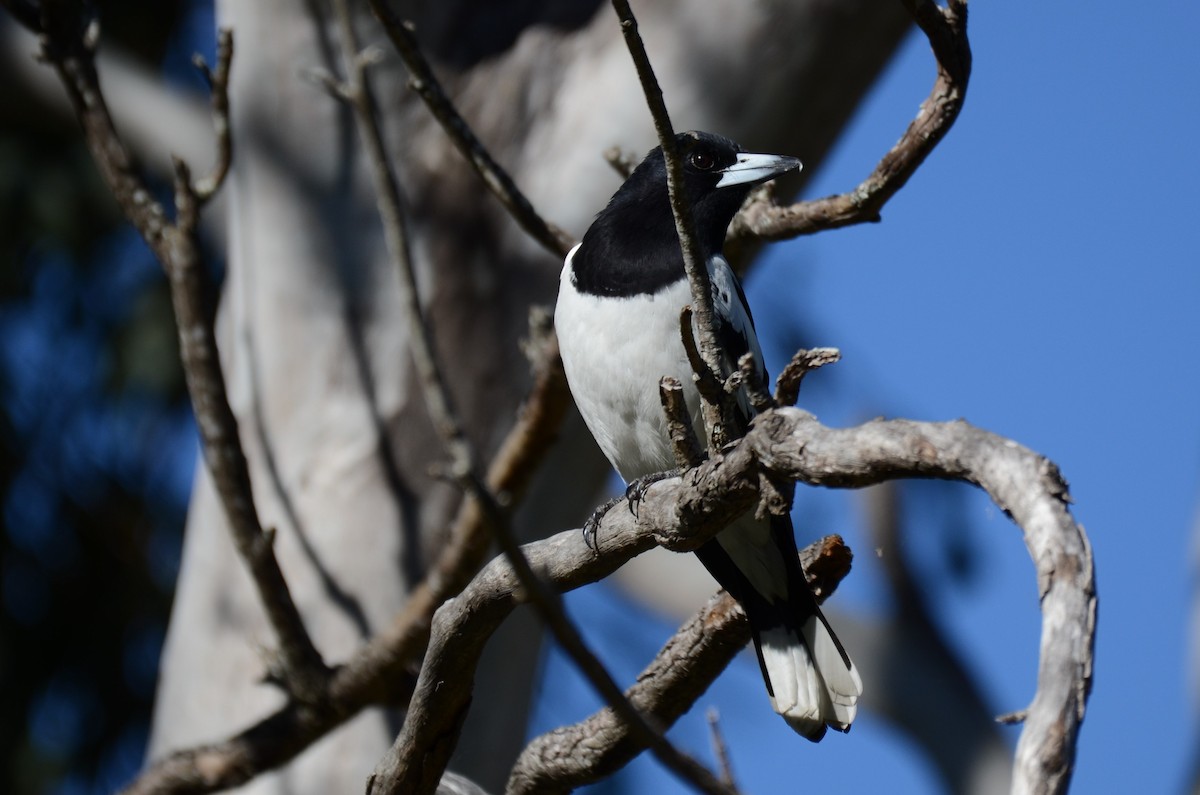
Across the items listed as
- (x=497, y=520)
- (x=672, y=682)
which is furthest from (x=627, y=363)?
(x=497, y=520)

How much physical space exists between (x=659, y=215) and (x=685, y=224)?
3.52 ft

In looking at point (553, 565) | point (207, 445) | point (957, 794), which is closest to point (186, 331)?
point (207, 445)

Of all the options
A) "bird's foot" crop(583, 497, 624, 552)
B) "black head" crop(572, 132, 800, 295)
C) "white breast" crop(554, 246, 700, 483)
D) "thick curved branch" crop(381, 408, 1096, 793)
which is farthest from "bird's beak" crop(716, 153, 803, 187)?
"thick curved branch" crop(381, 408, 1096, 793)

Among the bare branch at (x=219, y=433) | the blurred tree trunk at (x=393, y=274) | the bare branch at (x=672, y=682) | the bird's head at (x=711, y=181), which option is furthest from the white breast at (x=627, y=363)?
the blurred tree trunk at (x=393, y=274)

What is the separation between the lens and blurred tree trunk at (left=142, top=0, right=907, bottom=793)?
3.29m

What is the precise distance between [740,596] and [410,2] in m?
2.08

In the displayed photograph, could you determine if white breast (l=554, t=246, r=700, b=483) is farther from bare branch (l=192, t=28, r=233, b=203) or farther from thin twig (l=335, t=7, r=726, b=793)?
bare branch (l=192, t=28, r=233, b=203)

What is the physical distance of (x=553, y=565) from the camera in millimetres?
1865

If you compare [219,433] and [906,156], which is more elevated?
[906,156]

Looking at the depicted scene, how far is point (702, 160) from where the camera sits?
271cm

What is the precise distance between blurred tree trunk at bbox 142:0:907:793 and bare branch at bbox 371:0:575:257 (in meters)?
0.52

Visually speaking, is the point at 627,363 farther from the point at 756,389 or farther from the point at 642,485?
the point at 756,389

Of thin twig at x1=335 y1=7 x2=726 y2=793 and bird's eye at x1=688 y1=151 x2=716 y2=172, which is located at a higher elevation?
bird's eye at x1=688 y1=151 x2=716 y2=172

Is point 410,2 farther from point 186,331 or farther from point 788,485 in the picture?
point 788,485
